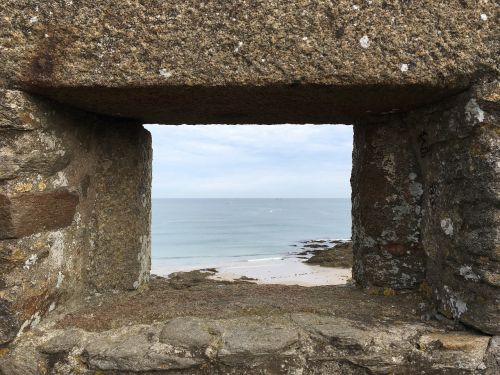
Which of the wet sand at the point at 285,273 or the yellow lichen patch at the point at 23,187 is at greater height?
the yellow lichen patch at the point at 23,187

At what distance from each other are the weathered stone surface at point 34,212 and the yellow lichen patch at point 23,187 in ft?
0.06

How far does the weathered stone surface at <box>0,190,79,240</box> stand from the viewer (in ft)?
5.52

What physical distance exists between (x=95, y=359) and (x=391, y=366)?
3.89ft

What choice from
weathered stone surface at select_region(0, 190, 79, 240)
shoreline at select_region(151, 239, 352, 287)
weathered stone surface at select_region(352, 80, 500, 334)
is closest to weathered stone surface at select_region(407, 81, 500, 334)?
weathered stone surface at select_region(352, 80, 500, 334)

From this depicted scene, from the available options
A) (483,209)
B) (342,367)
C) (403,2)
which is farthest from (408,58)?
(342,367)

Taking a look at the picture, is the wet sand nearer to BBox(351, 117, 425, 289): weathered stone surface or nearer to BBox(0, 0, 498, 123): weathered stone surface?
BBox(351, 117, 425, 289): weathered stone surface

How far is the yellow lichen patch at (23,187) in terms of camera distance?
5.58 feet

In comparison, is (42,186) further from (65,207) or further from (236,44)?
(236,44)

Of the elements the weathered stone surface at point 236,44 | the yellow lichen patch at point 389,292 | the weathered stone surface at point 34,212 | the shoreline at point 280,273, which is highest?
the weathered stone surface at point 236,44

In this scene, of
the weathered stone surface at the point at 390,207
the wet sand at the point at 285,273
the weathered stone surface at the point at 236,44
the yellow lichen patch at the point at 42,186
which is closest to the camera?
the weathered stone surface at the point at 236,44

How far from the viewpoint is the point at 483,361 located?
168cm

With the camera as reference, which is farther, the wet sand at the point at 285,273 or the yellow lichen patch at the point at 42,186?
the wet sand at the point at 285,273

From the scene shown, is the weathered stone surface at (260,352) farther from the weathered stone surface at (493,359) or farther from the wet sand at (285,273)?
the wet sand at (285,273)

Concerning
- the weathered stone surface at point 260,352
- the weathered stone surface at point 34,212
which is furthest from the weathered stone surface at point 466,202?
the weathered stone surface at point 34,212
